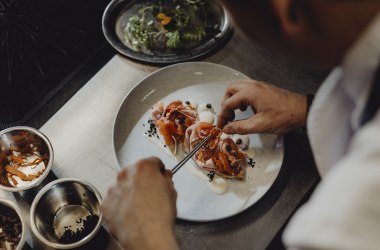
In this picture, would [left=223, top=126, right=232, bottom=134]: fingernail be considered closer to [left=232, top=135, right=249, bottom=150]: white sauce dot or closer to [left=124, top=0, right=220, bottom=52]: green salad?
[left=232, top=135, right=249, bottom=150]: white sauce dot

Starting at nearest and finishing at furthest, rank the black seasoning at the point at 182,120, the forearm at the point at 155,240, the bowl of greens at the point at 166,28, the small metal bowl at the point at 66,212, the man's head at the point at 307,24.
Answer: the man's head at the point at 307,24 < the forearm at the point at 155,240 < the small metal bowl at the point at 66,212 < the black seasoning at the point at 182,120 < the bowl of greens at the point at 166,28

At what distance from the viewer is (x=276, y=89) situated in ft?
4.37

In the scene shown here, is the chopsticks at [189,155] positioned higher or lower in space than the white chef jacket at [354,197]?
lower

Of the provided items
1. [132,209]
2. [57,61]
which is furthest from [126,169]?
[57,61]

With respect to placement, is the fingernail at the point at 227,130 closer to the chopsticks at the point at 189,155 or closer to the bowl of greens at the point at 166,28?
the chopsticks at the point at 189,155

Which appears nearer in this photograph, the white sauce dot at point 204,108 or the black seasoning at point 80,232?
the black seasoning at point 80,232

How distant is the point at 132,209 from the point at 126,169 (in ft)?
0.34

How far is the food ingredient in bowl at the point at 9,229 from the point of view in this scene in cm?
119

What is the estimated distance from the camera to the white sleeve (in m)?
0.65

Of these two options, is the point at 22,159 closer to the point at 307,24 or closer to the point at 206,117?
the point at 206,117

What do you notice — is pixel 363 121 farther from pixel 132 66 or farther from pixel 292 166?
pixel 132 66

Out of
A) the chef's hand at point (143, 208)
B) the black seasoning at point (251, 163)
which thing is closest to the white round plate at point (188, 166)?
the black seasoning at point (251, 163)

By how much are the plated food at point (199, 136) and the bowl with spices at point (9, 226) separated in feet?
1.61

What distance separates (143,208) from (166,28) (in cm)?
88
